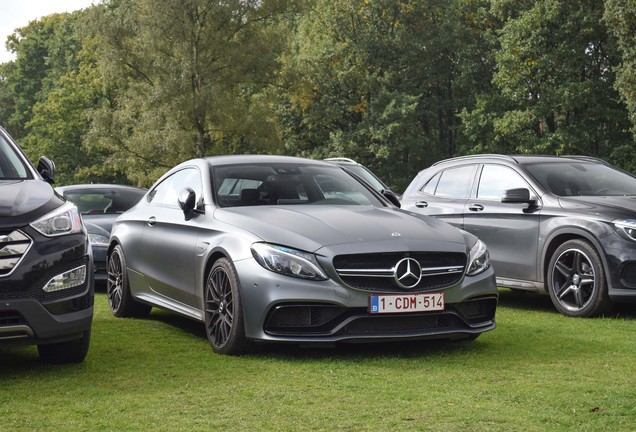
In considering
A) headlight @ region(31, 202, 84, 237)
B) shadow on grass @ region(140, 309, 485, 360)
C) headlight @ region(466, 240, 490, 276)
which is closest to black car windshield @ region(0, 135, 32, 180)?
headlight @ region(31, 202, 84, 237)

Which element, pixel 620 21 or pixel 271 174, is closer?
pixel 271 174

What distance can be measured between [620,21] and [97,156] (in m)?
38.4

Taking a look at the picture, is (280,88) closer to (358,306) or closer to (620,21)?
(620,21)

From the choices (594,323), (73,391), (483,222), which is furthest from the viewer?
(483,222)

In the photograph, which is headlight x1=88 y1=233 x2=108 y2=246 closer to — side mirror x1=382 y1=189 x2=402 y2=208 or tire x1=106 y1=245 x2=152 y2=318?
tire x1=106 y1=245 x2=152 y2=318

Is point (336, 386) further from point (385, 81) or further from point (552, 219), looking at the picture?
point (385, 81)

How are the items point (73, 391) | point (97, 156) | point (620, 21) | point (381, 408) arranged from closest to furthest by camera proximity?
point (381, 408)
point (73, 391)
point (620, 21)
point (97, 156)

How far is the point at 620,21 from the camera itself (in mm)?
37312

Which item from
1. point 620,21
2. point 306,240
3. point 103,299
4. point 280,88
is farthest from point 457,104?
point 306,240

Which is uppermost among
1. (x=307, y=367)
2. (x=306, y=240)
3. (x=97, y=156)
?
(x=306, y=240)

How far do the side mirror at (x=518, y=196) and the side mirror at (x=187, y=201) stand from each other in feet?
11.7

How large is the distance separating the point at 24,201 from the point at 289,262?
5.94ft

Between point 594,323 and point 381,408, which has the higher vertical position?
point 381,408

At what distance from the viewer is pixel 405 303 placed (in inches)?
279
